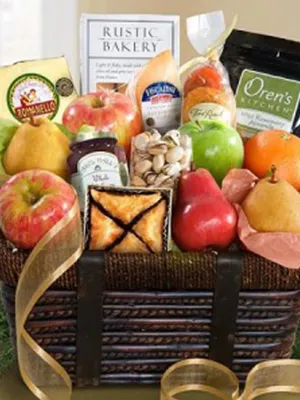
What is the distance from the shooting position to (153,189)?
0.91 metres

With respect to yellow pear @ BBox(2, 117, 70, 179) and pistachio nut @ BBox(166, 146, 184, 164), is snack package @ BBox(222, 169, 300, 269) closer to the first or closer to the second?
pistachio nut @ BBox(166, 146, 184, 164)

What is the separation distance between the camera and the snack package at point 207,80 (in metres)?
1.18

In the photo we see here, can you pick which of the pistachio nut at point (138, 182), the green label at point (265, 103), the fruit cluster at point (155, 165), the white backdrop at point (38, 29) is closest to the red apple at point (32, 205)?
the fruit cluster at point (155, 165)

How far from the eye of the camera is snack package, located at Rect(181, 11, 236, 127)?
118cm

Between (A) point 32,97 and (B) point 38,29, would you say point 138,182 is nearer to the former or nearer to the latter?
(A) point 32,97

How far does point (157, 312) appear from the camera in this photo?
0.88m

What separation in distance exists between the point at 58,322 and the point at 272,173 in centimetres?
33

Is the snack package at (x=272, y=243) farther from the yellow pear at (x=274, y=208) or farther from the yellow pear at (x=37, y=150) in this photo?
the yellow pear at (x=37, y=150)

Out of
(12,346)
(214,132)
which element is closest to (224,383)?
(12,346)

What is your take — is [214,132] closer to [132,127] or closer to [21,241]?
[132,127]

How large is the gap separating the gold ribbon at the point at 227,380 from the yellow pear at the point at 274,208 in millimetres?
169

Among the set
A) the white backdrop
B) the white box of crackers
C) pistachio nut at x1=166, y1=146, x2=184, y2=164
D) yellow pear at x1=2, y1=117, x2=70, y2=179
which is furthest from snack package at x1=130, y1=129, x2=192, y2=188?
the white backdrop

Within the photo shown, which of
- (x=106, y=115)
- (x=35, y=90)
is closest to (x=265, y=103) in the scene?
(x=106, y=115)

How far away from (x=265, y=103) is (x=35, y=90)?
15.5 inches
